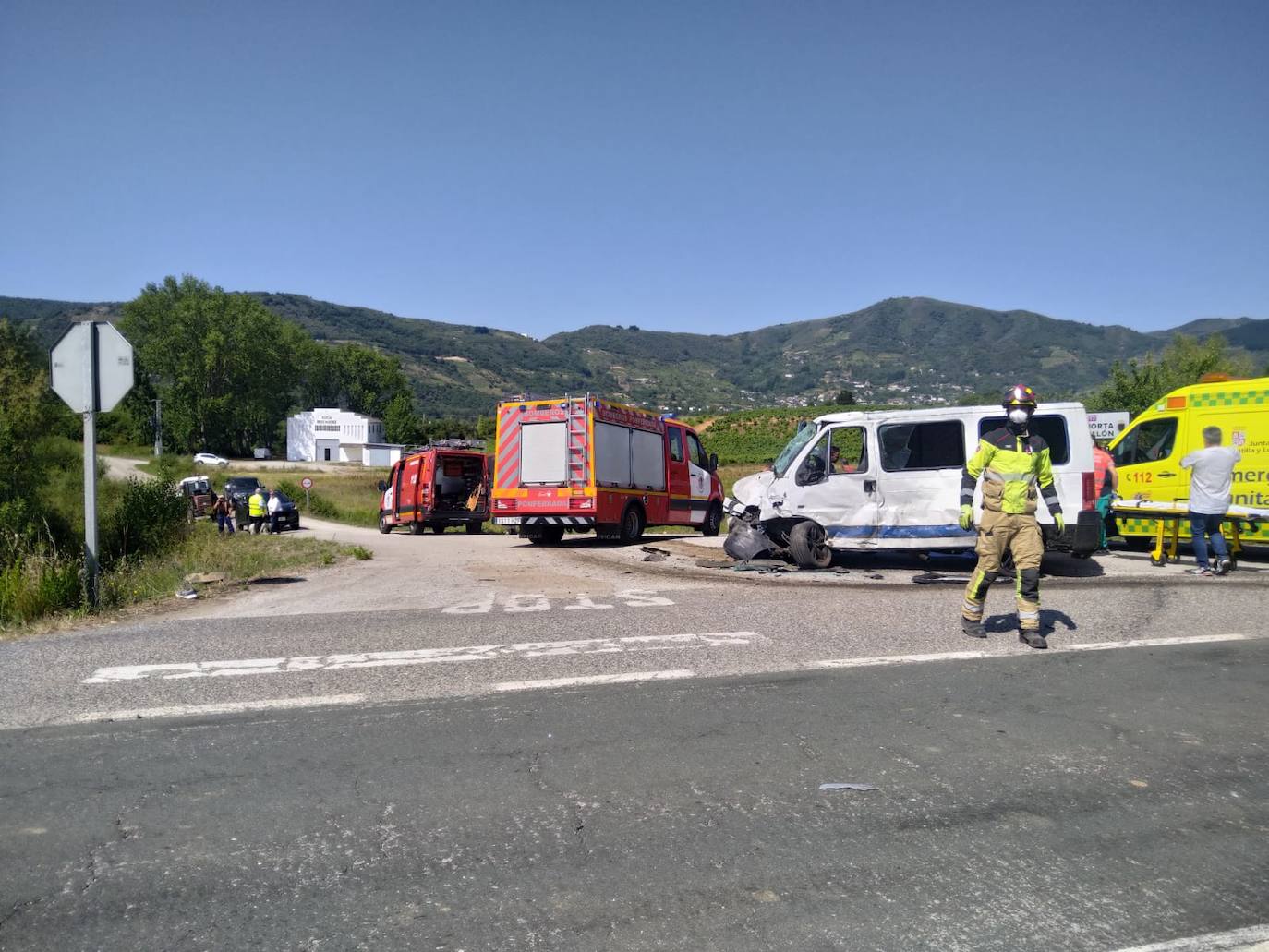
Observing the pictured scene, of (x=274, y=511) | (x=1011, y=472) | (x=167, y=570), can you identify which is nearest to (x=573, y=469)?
(x=167, y=570)

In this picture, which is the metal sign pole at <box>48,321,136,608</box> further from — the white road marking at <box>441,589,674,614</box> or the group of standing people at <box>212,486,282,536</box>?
the group of standing people at <box>212,486,282,536</box>

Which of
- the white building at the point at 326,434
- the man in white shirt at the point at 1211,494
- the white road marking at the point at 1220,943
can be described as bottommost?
the white road marking at the point at 1220,943

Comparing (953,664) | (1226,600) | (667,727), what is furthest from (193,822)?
(1226,600)

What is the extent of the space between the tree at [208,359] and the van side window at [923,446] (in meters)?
97.4

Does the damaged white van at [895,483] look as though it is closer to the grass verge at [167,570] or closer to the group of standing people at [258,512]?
the grass verge at [167,570]

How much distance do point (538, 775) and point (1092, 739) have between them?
2.99 meters

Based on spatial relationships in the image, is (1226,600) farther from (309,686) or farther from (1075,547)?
(309,686)

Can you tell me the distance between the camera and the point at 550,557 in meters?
15.8

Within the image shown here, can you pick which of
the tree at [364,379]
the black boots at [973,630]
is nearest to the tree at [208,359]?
the tree at [364,379]

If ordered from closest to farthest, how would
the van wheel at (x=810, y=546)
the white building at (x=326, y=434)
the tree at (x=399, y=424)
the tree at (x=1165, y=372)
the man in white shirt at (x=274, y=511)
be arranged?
1. the van wheel at (x=810, y=546)
2. the man in white shirt at (x=274, y=511)
3. the tree at (x=1165, y=372)
4. the white building at (x=326, y=434)
5. the tree at (x=399, y=424)

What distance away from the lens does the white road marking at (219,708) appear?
5.59 m

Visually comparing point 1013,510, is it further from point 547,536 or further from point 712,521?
point 712,521

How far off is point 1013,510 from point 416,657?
495 centimetres

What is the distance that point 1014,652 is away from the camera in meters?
7.30
